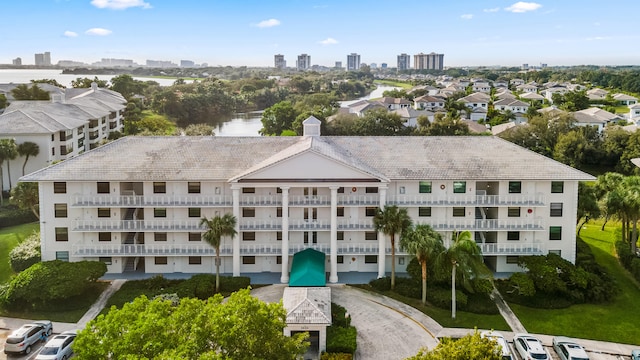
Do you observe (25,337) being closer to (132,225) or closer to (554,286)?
(132,225)

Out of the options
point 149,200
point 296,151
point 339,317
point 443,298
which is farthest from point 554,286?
point 149,200

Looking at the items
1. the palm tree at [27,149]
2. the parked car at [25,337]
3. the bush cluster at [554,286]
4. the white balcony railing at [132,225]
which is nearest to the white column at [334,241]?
the white balcony railing at [132,225]

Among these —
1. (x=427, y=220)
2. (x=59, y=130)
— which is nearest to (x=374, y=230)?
(x=427, y=220)

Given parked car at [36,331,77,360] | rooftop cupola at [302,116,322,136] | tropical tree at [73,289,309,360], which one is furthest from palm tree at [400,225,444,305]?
parked car at [36,331,77,360]

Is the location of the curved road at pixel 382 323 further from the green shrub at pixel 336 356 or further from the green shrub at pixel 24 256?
the green shrub at pixel 24 256

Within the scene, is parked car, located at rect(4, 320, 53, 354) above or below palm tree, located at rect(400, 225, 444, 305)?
below

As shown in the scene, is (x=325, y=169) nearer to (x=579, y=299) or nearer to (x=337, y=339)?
(x=337, y=339)

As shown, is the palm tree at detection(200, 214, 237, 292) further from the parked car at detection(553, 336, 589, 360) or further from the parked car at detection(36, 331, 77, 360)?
the parked car at detection(553, 336, 589, 360)
